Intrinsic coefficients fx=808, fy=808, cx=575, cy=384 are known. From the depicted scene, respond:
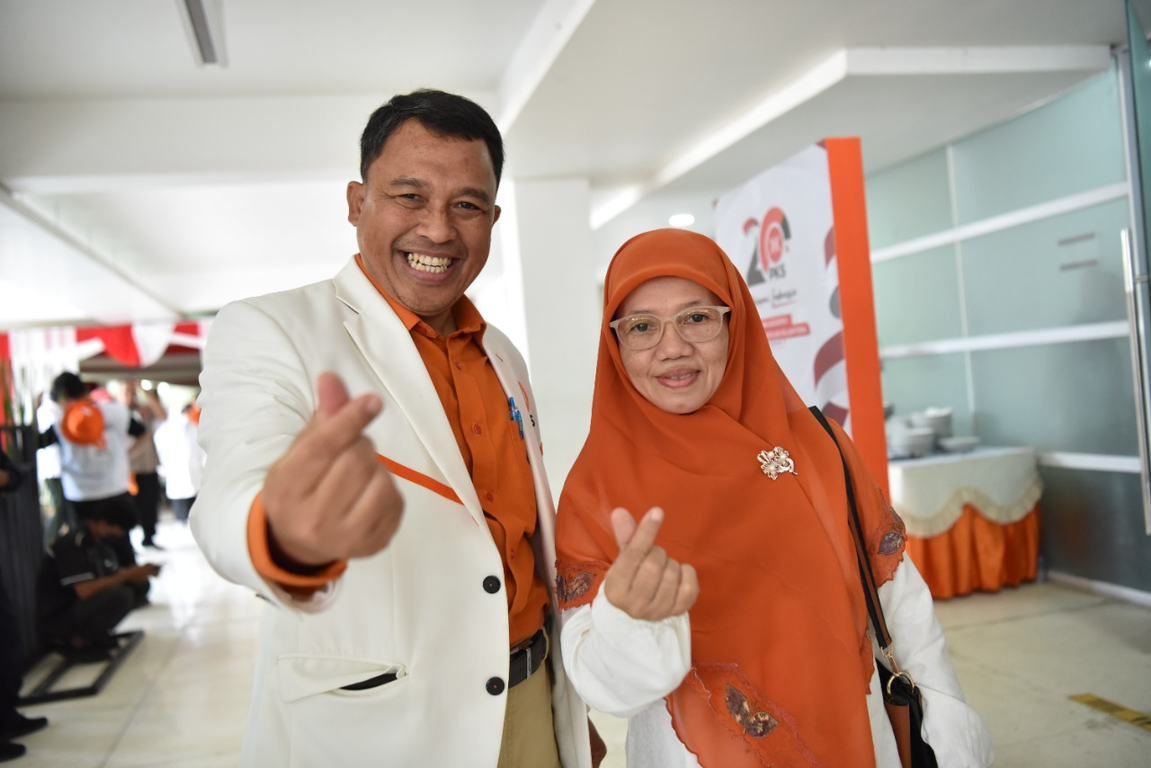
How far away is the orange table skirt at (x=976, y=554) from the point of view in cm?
481

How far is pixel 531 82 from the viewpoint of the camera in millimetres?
4594

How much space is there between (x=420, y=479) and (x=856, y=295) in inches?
104

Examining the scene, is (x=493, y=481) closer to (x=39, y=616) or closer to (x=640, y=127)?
(x=640, y=127)

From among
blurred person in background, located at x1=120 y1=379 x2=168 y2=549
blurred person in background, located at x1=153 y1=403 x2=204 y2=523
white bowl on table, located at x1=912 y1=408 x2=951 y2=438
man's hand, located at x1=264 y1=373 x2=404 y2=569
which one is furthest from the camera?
blurred person in background, located at x1=153 y1=403 x2=204 y2=523

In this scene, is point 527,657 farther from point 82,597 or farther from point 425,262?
point 82,597

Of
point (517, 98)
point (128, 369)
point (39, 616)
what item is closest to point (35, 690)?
point (39, 616)

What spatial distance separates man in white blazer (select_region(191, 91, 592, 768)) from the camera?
87 cm

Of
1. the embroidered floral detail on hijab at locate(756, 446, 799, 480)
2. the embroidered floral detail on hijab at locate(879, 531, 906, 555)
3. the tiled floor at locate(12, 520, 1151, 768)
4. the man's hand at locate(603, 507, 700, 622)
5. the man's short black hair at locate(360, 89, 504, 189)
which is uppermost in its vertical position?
the man's short black hair at locate(360, 89, 504, 189)

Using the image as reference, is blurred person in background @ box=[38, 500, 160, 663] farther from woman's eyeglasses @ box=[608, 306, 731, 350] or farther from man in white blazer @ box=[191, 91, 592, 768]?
woman's eyeglasses @ box=[608, 306, 731, 350]

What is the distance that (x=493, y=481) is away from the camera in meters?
1.49

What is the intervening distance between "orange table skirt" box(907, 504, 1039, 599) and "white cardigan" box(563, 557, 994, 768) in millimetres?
3512

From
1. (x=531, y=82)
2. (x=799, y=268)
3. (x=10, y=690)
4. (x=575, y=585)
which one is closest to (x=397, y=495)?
(x=575, y=585)

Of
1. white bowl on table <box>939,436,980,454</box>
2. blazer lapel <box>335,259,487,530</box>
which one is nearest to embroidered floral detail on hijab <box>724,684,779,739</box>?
blazer lapel <box>335,259,487,530</box>

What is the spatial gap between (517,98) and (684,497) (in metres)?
4.00
